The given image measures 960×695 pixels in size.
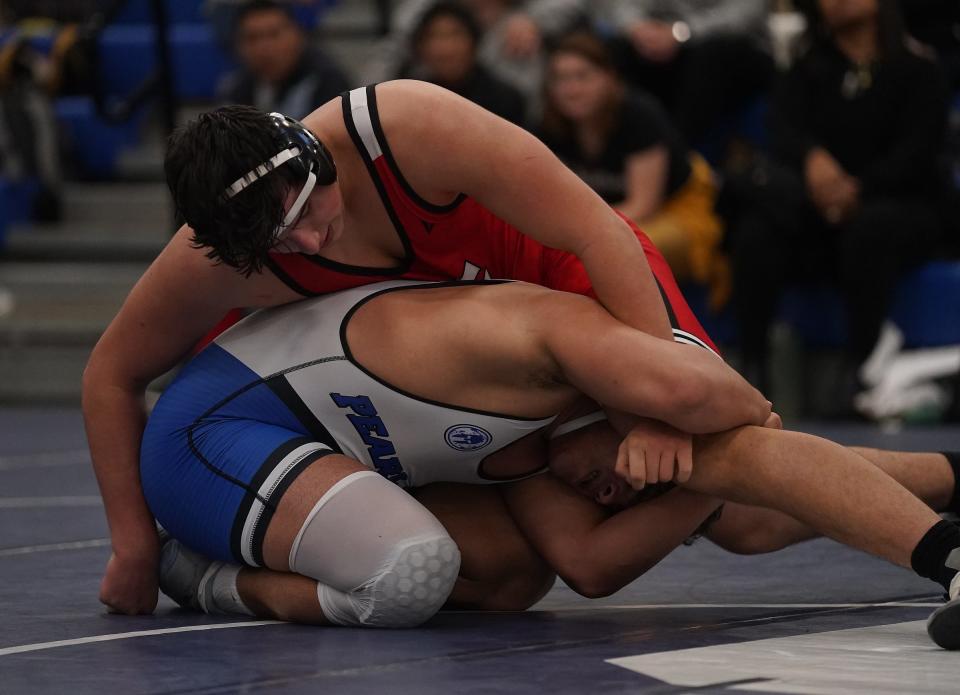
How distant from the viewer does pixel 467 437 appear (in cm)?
234

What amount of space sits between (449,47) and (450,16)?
0.12 m

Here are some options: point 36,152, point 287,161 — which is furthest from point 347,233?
point 36,152

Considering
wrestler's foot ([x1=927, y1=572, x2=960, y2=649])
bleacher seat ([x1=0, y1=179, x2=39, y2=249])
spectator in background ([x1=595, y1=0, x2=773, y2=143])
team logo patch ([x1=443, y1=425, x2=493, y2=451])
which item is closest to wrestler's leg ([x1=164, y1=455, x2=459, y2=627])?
team logo patch ([x1=443, y1=425, x2=493, y2=451])

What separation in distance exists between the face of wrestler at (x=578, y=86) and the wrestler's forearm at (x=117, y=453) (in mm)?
3085

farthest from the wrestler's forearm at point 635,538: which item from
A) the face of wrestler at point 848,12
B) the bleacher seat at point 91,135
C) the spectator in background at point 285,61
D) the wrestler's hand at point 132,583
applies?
the bleacher seat at point 91,135

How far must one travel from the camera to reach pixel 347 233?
2387 millimetres

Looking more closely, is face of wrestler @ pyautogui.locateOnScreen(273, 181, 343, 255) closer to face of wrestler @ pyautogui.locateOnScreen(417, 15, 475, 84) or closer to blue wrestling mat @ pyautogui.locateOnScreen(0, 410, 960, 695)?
blue wrestling mat @ pyautogui.locateOnScreen(0, 410, 960, 695)

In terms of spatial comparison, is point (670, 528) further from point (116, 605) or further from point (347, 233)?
point (116, 605)

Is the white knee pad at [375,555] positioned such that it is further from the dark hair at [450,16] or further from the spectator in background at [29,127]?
the spectator in background at [29,127]

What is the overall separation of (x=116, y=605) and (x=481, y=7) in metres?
4.27

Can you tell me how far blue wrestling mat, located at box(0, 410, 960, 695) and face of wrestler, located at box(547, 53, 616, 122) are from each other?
8.61 ft

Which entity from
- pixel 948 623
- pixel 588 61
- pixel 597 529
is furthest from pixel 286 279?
pixel 588 61

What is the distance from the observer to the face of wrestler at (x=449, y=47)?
5.80 metres

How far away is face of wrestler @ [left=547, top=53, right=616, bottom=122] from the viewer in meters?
5.35
